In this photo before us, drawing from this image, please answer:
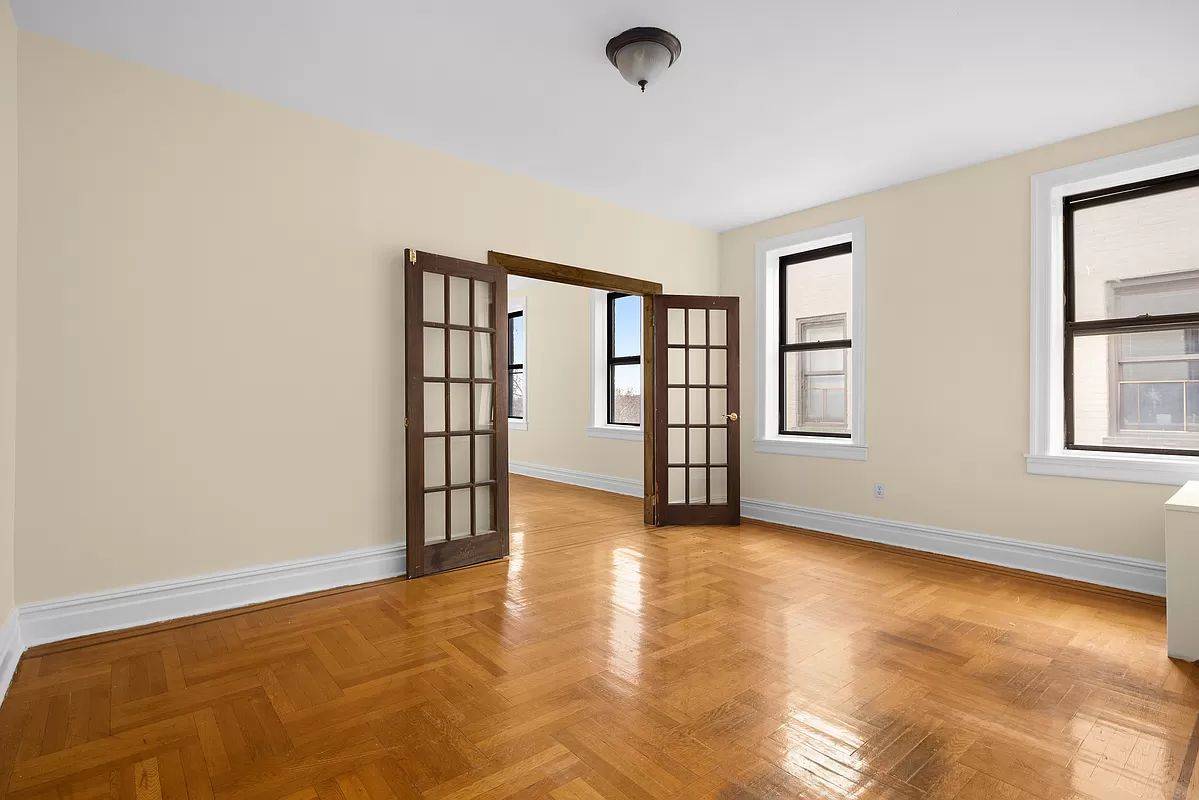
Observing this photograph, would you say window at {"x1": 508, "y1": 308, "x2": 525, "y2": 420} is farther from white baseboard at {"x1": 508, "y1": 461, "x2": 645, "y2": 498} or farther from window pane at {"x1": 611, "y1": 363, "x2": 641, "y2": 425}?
window pane at {"x1": 611, "y1": 363, "x2": 641, "y2": 425}

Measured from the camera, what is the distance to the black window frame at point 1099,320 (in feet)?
11.6

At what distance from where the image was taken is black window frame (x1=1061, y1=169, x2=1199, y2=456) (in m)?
3.54

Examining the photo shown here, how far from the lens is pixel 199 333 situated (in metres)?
3.16

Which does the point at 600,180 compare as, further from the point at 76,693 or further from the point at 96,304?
the point at 76,693

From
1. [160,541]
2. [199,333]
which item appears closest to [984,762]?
[160,541]

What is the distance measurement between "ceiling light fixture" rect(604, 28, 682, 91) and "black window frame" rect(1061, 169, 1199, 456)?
9.37ft

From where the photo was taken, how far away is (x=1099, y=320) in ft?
12.5

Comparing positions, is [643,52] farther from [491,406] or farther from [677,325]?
[677,325]

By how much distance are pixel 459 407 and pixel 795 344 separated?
3094 millimetres

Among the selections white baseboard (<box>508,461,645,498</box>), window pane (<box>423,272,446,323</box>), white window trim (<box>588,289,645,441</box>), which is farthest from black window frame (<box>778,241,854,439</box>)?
window pane (<box>423,272,446,323</box>)

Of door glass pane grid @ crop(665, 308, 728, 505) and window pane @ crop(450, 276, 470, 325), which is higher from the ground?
window pane @ crop(450, 276, 470, 325)

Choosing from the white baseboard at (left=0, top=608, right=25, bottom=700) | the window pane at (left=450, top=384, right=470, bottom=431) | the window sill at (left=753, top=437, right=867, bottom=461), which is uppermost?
the window pane at (left=450, top=384, right=470, bottom=431)

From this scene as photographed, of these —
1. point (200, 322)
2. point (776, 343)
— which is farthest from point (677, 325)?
point (200, 322)

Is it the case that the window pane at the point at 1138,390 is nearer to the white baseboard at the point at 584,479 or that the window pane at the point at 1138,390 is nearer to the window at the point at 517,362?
the white baseboard at the point at 584,479
